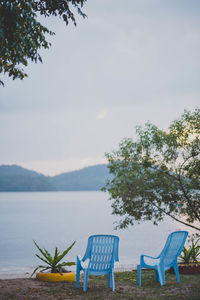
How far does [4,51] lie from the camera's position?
23.2 ft

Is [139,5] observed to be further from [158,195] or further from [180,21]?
[180,21]

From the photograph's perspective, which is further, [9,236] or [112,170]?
[9,236]

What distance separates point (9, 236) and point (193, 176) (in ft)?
113

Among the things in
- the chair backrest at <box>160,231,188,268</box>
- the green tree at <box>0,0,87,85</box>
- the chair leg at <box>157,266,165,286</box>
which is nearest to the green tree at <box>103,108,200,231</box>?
the chair backrest at <box>160,231,188,268</box>

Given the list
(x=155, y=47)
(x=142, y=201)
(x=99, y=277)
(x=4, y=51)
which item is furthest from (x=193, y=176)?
(x=155, y=47)

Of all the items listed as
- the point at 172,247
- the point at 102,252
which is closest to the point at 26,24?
the point at 102,252

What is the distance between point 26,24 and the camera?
6945 millimetres

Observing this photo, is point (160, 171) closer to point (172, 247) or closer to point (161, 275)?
point (172, 247)

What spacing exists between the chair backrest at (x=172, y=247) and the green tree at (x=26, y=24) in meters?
4.27

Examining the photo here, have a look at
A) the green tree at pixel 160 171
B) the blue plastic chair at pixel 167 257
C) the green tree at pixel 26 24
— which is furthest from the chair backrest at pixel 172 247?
the green tree at pixel 26 24

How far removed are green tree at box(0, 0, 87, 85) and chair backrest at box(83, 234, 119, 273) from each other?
11.6ft

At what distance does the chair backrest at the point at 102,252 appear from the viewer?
6613mm

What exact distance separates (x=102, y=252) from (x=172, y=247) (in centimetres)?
135

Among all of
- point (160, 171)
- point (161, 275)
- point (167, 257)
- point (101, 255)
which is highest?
point (160, 171)
